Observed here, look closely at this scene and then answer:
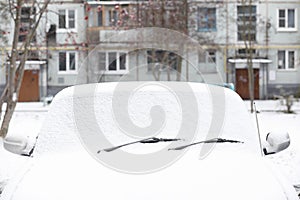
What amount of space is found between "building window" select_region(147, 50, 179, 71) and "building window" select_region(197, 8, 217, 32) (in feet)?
74.4

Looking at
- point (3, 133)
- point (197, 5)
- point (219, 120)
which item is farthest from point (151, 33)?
point (197, 5)

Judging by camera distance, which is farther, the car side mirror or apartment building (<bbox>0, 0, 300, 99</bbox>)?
apartment building (<bbox>0, 0, 300, 99</bbox>)

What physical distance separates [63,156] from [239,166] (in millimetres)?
1228

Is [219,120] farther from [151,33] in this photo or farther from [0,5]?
[0,5]

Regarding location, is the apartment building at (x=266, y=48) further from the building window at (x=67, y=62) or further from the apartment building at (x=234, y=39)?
the building window at (x=67, y=62)

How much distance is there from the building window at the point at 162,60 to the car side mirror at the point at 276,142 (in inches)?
57.8

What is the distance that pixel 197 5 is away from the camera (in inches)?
1146

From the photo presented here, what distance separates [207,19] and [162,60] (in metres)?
24.7

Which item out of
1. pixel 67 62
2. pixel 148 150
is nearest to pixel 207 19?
pixel 67 62

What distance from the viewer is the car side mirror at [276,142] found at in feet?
15.4

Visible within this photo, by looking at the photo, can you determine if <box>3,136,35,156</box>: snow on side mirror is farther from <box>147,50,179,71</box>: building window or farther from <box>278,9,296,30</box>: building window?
<box>278,9,296,30</box>: building window

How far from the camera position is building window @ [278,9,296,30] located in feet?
130

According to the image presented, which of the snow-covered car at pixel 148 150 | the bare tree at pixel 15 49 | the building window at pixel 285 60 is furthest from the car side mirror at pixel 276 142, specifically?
the building window at pixel 285 60

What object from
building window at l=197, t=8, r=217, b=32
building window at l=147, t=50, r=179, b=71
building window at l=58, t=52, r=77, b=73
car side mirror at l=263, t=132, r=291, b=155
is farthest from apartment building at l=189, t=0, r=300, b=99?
car side mirror at l=263, t=132, r=291, b=155
